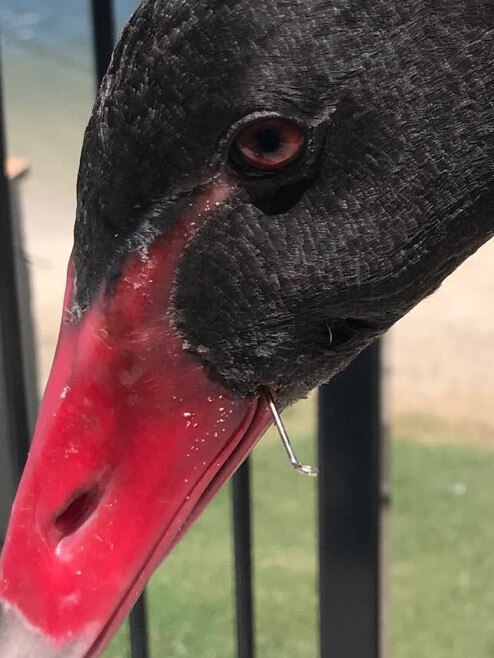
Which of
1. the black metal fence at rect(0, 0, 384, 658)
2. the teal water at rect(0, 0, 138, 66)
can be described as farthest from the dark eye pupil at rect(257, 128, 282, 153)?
the teal water at rect(0, 0, 138, 66)

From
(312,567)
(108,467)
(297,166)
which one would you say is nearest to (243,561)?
(108,467)

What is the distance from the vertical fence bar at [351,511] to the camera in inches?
33.1

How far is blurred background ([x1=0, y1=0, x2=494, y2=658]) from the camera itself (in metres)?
1.60

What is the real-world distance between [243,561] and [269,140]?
0.56m

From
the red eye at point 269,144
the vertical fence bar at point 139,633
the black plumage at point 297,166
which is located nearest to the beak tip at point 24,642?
the black plumage at point 297,166

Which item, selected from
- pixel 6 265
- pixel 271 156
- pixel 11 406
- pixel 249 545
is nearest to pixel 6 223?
pixel 6 265

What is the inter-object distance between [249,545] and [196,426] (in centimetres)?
42

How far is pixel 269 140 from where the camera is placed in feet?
1.45

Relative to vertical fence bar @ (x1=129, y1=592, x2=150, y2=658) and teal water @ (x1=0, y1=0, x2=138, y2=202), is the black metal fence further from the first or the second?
teal water @ (x1=0, y1=0, x2=138, y2=202)

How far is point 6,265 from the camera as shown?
92 centimetres

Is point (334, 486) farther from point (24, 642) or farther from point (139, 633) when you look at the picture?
point (24, 642)

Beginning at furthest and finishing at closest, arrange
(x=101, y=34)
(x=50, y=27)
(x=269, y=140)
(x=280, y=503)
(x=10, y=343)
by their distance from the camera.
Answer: (x=280, y=503), (x=50, y=27), (x=10, y=343), (x=101, y=34), (x=269, y=140)

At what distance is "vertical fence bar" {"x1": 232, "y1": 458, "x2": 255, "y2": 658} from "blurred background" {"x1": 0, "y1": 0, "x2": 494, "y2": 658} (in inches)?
22.4

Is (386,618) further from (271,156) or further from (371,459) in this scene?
(271,156)
